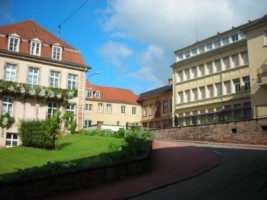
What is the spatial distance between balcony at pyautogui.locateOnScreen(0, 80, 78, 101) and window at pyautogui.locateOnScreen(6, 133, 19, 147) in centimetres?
456

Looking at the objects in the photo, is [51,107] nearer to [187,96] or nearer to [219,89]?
[187,96]

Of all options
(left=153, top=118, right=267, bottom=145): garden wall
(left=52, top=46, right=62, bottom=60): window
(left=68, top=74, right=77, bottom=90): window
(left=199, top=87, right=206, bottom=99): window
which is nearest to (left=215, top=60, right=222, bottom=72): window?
(left=199, top=87, right=206, bottom=99): window

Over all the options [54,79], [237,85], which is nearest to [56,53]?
[54,79]

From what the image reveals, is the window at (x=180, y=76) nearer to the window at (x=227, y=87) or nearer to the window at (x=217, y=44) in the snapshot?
the window at (x=217, y=44)

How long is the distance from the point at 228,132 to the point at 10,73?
2461 cm

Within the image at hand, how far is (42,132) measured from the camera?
94.0ft

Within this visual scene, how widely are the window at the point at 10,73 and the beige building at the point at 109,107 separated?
81.8 ft

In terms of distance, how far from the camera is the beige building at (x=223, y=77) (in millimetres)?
36469

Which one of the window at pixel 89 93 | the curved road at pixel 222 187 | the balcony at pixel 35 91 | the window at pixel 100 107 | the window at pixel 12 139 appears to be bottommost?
the curved road at pixel 222 187

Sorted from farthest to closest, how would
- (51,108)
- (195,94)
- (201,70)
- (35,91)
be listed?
(195,94)
(201,70)
(51,108)
(35,91)

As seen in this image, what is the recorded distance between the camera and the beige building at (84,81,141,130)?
2502 inches

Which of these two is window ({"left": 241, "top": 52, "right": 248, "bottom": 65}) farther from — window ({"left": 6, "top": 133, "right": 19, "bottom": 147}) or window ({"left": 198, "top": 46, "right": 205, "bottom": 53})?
window ({"left": 6, "top": 133, "right": 19, "bottom": 147})

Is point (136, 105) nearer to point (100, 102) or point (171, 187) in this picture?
point (100, 102)

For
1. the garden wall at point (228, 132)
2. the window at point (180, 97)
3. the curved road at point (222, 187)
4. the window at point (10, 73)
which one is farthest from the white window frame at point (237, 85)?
→ the curved road at point (222, 187)
